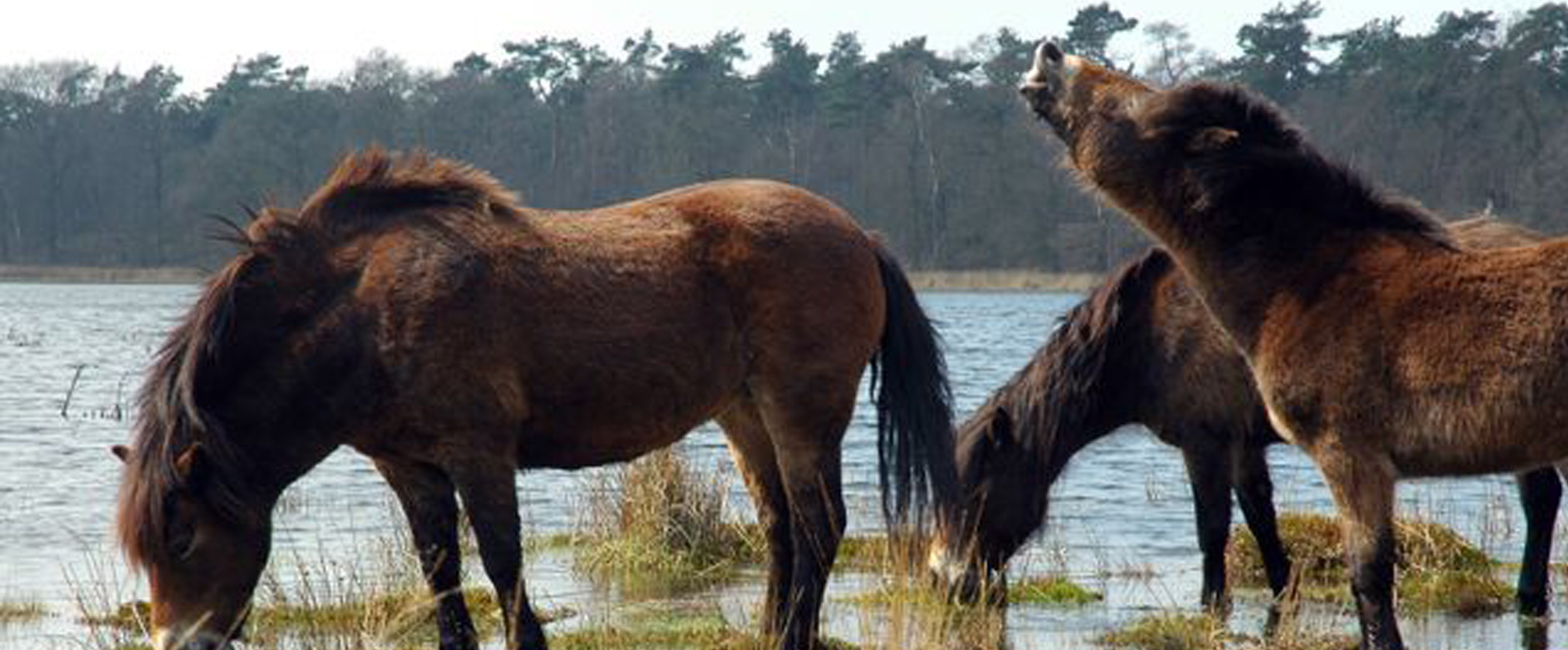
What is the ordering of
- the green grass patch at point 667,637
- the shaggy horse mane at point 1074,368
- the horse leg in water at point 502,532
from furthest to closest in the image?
1. the shaggy horse mane at point 1074,368
2. the green grass patch at point 667,637
3. the horse leg in water at point 502,532

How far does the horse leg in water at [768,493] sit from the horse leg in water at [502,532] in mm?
1176

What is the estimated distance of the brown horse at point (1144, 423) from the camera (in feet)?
31.3

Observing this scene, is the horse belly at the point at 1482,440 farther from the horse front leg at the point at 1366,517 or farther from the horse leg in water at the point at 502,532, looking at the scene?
the horse leg in water at the point at 502,532

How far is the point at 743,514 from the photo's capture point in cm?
1236

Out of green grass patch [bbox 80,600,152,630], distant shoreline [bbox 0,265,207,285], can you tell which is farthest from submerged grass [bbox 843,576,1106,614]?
distant shoreline [bbox 0,265,207,285]

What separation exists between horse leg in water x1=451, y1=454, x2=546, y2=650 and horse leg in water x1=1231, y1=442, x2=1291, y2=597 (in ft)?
13.2

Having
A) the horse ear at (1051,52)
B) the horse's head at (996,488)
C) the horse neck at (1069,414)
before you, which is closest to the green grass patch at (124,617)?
the horse's head at (996,488)

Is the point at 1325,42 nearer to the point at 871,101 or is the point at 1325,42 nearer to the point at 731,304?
the point at 871,101

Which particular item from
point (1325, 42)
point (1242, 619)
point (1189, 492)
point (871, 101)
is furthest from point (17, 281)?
point (1242, 619)

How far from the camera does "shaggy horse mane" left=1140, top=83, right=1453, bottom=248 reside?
21.2ft

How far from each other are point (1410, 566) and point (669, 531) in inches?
157

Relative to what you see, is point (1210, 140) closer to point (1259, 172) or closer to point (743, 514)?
point (1259, 172)

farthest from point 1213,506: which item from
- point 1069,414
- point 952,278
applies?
point 952,278

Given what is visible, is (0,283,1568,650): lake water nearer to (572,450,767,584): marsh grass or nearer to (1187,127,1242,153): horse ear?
(572,450,767,584): marsh grass
